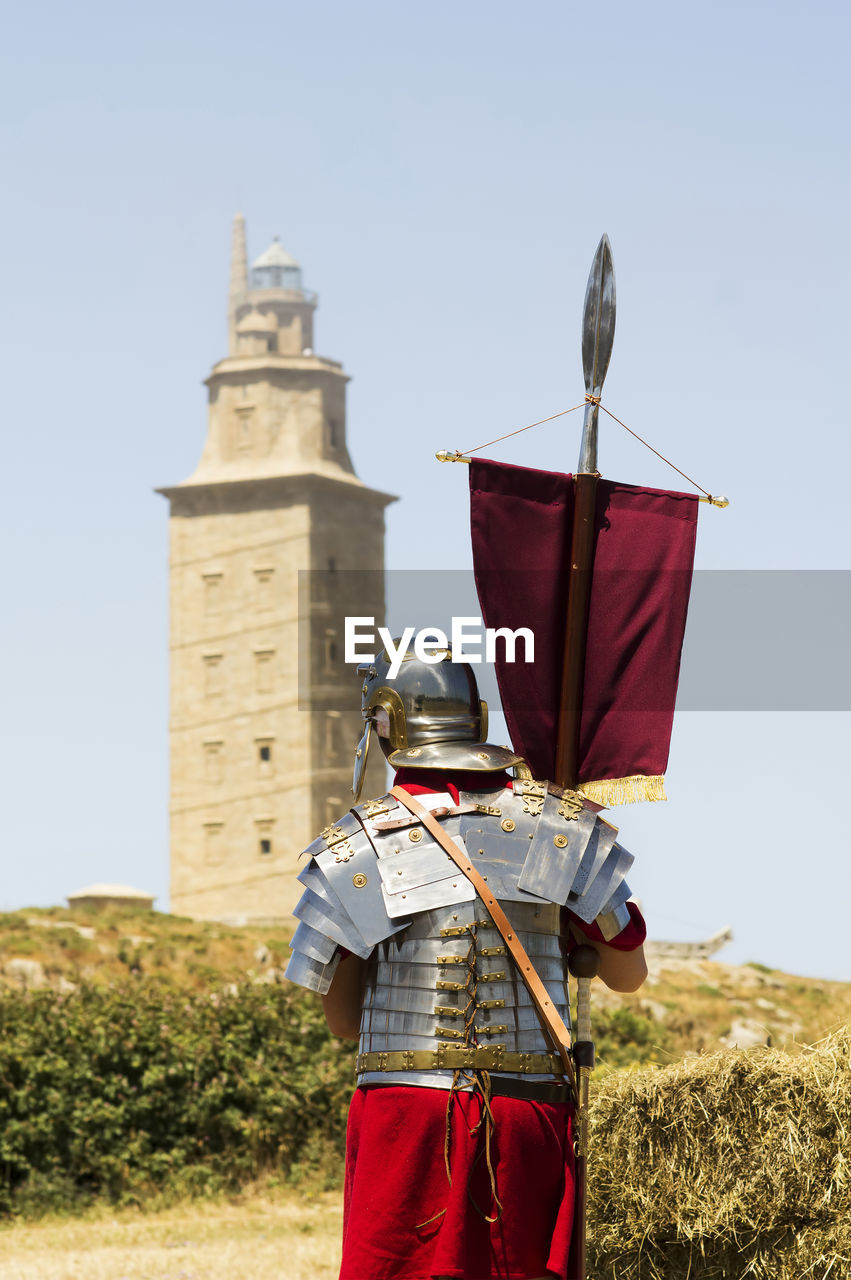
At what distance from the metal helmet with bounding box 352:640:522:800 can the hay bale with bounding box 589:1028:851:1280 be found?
218 cm

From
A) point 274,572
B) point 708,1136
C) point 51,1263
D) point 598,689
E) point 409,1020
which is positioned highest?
point 274,572

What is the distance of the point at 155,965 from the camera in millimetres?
28391

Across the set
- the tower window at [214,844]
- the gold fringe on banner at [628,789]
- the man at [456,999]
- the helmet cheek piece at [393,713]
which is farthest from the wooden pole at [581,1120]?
the tower window at [214,844]

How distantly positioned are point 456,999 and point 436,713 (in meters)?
0.90

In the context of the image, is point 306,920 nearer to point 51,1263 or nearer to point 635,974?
point 635,974

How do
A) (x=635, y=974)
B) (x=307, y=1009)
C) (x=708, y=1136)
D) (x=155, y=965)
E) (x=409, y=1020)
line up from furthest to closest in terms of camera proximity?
(x=155, y=965)
(x=307, y=1009)
(x=708, y=1136)
(x=635, y=974)
(x=409, y=1020)

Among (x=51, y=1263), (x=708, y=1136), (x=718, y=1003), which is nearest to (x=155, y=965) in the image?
(x=718, y=1003)

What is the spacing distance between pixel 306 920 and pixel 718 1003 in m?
22.0

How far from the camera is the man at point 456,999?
5262 millimetres

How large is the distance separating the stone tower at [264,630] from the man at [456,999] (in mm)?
58414

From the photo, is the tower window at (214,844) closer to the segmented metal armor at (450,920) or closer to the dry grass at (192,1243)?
the dry grass at (192,1243)

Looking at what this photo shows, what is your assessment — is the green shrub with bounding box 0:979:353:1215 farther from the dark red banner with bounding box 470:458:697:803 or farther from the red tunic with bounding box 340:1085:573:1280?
the red tunic with bounding box 340:1085:573:1280

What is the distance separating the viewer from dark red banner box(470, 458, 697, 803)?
20.8 ft

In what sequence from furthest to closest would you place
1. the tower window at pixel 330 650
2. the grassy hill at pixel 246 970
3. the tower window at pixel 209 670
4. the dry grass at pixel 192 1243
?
the tower window at pixel 209 670, the tower window at pixel 330 650, the grassy hill at pixel 246 970, the dry grass at pixel 192 1243
